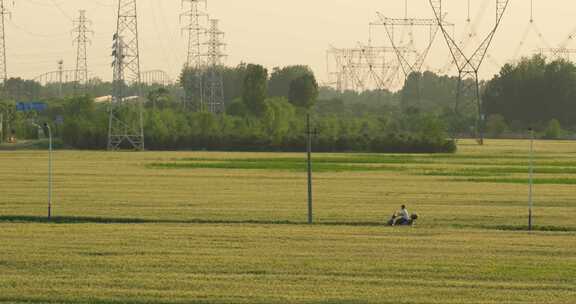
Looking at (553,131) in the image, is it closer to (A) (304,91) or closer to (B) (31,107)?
(A) (304,91)

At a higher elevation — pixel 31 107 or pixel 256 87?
pixel 256 87

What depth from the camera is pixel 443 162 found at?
3374 inches

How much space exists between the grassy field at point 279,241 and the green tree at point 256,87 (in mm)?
86989

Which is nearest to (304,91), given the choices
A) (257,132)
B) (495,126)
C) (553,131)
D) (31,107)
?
(495,126)

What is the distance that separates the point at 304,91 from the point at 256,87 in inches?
720

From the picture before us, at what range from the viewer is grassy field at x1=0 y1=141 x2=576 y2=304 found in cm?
2084

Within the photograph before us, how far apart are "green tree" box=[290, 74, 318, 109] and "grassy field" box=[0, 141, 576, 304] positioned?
105 m

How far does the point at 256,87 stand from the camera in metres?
151

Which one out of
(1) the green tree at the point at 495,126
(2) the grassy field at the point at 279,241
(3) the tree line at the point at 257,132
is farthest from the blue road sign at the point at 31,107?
(2) the grassy field at the point at 279,241

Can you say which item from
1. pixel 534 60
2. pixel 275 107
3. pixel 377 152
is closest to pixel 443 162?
pixel 377 152

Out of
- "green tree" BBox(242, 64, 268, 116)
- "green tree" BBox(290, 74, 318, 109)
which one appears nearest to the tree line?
"green tree" BBox(242, 64, 268, 116)

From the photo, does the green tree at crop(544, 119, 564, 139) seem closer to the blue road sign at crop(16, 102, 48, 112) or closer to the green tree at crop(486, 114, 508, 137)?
the green tree at crop(486, 114, 508, 137)

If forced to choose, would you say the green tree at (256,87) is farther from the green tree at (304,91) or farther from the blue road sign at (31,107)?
the blue road sign at (31,107)

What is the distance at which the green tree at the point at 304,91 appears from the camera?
550 ft
